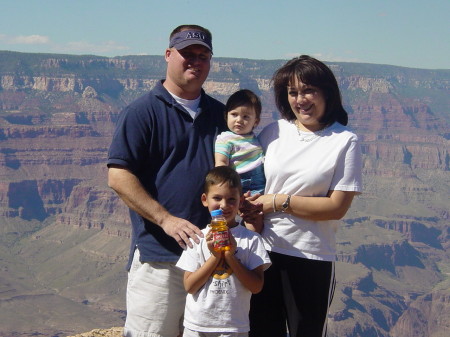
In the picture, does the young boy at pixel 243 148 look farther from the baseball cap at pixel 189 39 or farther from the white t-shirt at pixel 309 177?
the baseball cap at pixel 189 39

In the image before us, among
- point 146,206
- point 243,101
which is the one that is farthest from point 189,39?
point 146,206

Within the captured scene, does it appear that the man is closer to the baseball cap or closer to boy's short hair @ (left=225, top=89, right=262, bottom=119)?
the baseball cap

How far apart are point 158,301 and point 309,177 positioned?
6.51ft

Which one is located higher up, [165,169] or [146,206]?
[165,169]

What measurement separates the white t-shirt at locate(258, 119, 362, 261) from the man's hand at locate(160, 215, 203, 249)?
83cm

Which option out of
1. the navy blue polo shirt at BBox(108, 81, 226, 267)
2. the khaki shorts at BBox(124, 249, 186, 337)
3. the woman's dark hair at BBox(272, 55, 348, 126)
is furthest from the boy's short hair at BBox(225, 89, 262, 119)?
the khaki shorts at BBox(124, 249, 186, 337)

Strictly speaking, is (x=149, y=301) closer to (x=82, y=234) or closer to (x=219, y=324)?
(x=219, y=324)

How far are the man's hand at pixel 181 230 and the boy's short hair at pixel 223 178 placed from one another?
0.37m

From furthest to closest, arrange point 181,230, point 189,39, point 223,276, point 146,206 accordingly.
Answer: point 189,39
point 146,206
point 181,230
point 223,276

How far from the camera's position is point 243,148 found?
743cm

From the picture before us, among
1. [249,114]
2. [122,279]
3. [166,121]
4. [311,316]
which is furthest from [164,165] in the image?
[122,279]

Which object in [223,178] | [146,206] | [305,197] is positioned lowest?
[146,206]

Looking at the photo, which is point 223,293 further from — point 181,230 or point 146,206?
point 146,206

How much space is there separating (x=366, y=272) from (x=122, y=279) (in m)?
52.8
